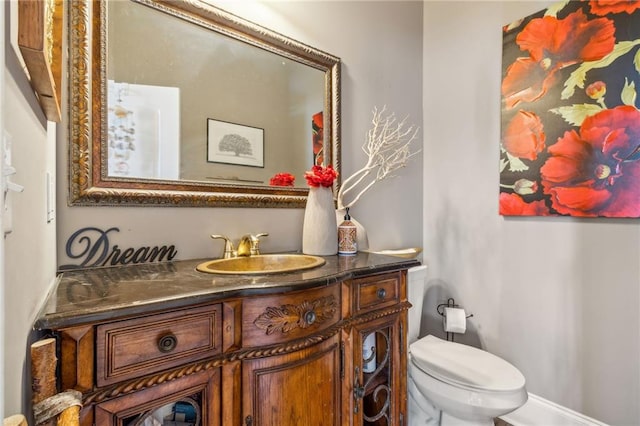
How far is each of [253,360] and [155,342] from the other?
24cm

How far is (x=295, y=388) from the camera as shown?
872mm

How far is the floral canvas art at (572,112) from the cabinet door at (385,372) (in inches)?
40.0

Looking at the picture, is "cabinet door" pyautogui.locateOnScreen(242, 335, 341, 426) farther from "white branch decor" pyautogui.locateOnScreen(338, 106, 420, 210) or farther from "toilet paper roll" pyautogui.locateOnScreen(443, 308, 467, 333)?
"toilet paper roll" pyautogui.locateOnScreen(443, 308, 467, 333)

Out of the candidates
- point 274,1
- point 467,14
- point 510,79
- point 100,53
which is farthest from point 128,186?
point 467,14

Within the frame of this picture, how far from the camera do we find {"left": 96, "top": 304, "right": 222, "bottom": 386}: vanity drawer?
617 millimetres

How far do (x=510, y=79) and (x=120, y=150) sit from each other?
1.87 m

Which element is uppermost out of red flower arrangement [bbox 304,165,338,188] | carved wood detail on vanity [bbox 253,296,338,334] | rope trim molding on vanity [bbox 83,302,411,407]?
red flower arrangement [bbox 304,165,338,188]

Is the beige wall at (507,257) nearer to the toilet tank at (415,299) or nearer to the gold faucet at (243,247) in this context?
the toilet tank at (415,299)

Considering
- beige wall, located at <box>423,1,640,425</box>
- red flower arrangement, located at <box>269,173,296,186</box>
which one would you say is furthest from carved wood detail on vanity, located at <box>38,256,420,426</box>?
beige wall, located at <box>423,1,640,425</box>

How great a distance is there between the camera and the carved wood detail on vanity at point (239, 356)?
0.61 meters

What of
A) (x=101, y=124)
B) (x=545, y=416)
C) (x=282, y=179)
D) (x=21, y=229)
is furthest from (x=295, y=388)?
(x=545, y=416)

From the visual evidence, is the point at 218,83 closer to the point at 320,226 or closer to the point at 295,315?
the point at 320,226

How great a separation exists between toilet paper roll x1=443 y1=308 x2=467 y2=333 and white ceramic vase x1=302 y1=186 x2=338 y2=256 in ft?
2.91

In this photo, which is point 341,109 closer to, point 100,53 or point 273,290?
point 100,53
